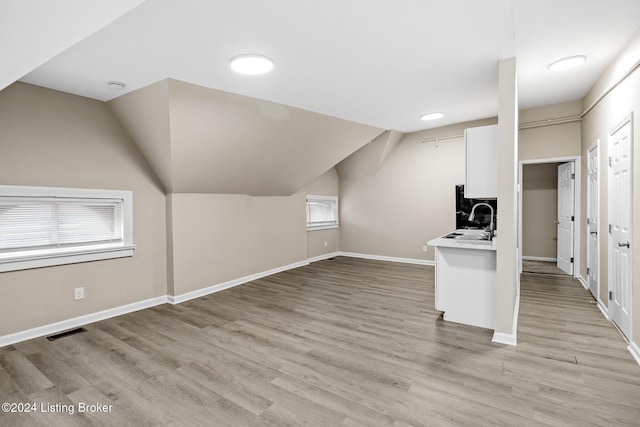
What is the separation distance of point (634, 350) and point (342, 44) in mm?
3385

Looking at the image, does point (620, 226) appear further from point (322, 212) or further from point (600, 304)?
point (322, 212)

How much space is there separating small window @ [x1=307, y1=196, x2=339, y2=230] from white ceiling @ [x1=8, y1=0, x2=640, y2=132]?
10.9 ft

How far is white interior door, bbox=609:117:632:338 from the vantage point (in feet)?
9.44

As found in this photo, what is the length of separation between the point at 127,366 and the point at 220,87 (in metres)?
2.67

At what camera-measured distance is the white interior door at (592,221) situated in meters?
4.07

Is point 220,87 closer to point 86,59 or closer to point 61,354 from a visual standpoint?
point 86,59

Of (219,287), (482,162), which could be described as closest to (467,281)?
(482,162)

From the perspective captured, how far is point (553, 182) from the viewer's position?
6367 millimetres

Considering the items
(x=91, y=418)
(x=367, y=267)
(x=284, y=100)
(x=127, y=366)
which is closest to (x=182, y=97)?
(x=284, y=100)

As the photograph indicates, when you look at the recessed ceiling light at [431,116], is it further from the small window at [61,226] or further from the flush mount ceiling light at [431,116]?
the small window at [61,226]

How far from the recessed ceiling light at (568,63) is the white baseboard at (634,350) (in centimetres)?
260

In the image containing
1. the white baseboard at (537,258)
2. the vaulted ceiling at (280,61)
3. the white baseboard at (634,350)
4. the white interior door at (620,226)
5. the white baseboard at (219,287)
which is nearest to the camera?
the vaulted ceiling at (280,61)

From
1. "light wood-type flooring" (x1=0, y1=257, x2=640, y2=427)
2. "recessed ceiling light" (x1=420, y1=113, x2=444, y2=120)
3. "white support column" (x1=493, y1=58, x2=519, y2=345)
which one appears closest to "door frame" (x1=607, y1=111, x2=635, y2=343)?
"light wood-type flooring" (x1=0, y1=257, x2=640, y2=427)

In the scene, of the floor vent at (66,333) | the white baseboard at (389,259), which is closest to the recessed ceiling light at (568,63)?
the white baseboard at (389,259)
